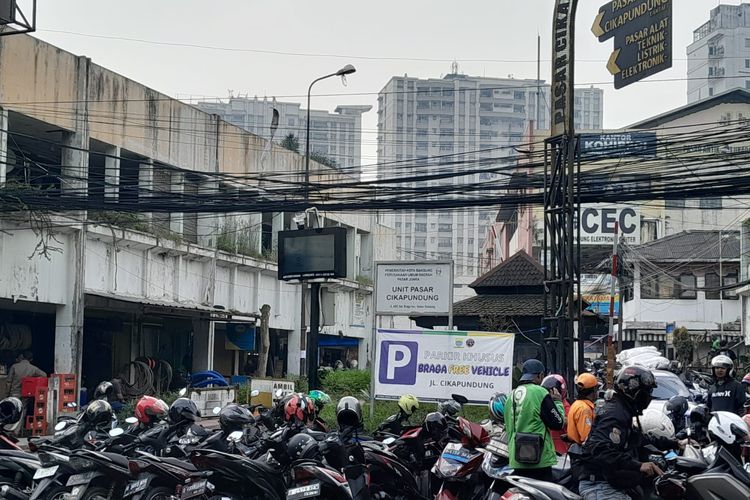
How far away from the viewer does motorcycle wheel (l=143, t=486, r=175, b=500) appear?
9914 millimetres

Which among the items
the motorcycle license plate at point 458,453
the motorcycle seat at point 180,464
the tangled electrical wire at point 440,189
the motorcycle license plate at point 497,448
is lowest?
the motorcycle seat at point 180,464

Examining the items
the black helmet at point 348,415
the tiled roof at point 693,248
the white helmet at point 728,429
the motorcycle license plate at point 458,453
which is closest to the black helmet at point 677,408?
the motorcycle license plate at point 458,453

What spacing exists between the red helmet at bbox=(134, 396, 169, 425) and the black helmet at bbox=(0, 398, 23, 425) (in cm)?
126

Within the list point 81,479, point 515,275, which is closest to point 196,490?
point 81,479

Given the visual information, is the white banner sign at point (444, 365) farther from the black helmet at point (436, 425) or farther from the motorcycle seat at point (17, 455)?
the motorcycle seat at point (17, 455)

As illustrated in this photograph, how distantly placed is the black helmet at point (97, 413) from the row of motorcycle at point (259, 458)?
0.01 metres

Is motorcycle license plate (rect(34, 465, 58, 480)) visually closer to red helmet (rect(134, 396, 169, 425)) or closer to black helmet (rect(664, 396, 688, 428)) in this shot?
red helmet (rect(134, 396, 169, 425))

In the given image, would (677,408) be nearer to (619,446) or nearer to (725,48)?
(619,446)

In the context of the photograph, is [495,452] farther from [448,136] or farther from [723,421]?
[448,136]

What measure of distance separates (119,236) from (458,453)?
19.1 metres

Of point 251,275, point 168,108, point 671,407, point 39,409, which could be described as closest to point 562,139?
point 671,407

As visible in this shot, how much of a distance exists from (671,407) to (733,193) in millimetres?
5717

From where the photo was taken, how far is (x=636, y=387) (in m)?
7.27

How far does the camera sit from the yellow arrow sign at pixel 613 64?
16281 mm
